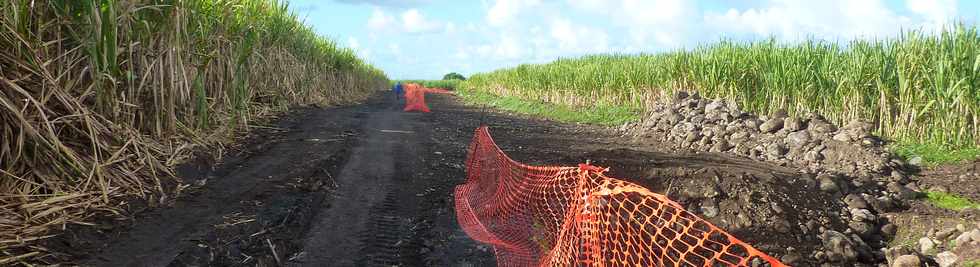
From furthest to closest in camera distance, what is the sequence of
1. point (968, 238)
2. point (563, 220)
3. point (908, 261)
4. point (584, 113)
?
point (584, 113) < point (563, 220) < point (968, 238) < point (908, 261)

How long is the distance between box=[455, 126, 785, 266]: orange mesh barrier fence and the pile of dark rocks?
115cm

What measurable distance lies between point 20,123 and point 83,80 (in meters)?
1.18

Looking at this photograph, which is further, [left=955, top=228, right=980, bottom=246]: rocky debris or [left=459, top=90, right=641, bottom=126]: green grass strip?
[left=459, top=90, right=641, bottom=126]: green grass strip

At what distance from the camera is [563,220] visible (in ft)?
16.5

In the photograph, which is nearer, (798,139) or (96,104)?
(96,104)

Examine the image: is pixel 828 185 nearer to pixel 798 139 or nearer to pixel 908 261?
pixel 908 261

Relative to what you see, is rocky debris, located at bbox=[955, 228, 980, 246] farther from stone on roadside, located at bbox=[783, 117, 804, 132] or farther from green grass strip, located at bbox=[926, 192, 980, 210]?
stone on roadside, located at bbox=[783, 117, 804, 132]

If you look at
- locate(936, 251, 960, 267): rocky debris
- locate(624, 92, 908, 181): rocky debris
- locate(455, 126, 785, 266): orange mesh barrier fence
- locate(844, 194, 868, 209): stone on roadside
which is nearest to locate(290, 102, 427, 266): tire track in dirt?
locate(455, 126, 785, 266): orange mesh barrier fence

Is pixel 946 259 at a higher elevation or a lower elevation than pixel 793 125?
lower

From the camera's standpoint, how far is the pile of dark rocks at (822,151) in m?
5.37

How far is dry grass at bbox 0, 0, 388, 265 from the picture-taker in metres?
4.48

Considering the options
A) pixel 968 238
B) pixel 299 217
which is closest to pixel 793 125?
pixel 968 238

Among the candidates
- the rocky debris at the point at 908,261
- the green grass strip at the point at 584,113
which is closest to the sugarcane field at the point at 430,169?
the rocky debris at the point at 908,261

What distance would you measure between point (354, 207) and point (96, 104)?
8.05ft
